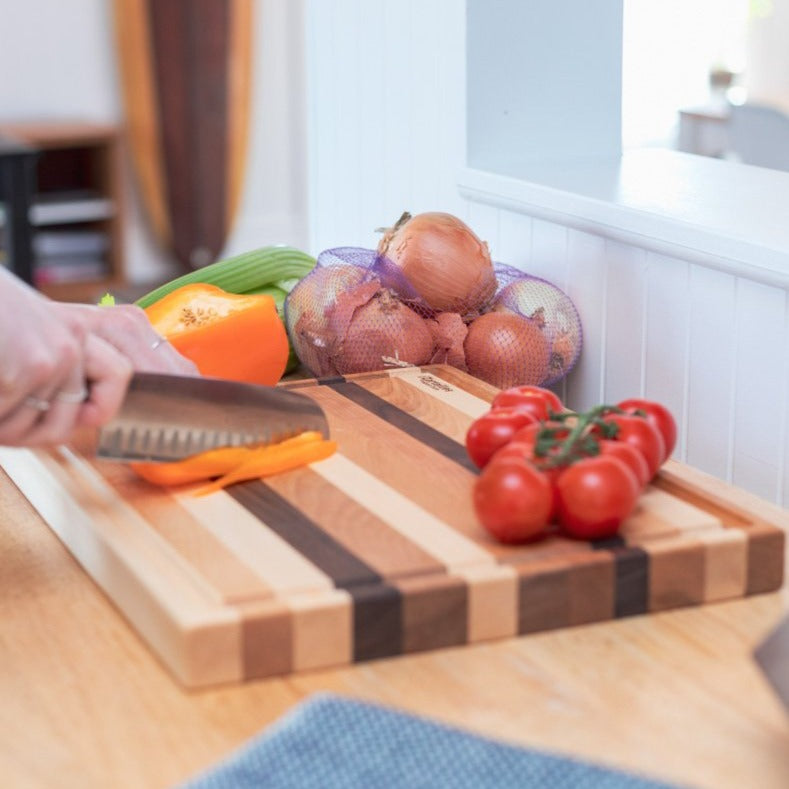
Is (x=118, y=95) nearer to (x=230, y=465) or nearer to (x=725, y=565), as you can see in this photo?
(x=230, y=465)

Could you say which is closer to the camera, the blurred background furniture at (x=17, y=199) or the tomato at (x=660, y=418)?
the tomato at (x=660, y=418)

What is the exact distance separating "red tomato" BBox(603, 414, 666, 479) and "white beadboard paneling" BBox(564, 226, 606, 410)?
524 mm

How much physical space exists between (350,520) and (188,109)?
13.9 ft

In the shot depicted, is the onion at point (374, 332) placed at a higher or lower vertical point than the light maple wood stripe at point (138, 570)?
higher

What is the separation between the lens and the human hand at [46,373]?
908mm

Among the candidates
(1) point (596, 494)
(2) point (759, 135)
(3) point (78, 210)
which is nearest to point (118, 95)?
(3) point (78, 210)

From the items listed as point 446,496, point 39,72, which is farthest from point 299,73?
point 446,496

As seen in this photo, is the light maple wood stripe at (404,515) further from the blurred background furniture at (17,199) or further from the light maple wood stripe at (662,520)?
the blurred background furniture at (17,199)

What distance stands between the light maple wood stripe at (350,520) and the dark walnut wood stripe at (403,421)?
0.10 metres

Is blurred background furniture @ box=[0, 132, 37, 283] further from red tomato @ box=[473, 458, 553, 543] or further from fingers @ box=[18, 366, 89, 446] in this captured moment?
red tomato @ box=[473, 458, 553, 543]

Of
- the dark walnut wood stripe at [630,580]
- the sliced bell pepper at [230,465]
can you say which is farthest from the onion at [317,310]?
the dark walnut wood stripe at [630,580]

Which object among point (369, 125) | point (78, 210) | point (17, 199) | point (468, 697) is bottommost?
point (78, 210)

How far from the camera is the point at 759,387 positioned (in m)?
1.35

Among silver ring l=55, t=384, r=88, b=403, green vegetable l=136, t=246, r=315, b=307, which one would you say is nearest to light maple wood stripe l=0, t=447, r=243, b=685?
silver ring l=55, t=384, r=88, b=403
